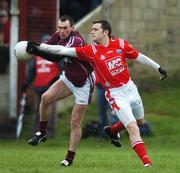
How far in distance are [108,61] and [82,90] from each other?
38.3 inches

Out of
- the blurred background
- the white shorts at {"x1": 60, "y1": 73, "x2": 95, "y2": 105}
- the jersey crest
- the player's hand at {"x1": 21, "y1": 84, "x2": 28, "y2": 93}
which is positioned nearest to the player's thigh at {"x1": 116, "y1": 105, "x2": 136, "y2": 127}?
the jersey crest

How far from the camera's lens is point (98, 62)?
579 inches

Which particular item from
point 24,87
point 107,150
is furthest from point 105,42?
point 24,87

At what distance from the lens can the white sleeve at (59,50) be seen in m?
14.6

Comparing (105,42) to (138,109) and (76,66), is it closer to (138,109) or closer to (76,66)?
(76,66)

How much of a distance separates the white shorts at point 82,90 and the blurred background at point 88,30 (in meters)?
7.77

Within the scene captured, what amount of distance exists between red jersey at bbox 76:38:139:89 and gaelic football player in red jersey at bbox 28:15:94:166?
0.52m

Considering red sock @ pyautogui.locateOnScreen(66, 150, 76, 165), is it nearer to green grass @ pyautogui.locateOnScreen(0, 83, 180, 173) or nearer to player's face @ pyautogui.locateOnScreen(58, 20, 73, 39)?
green grass @ pyautogui.locateOnScreen(0, 83, 180, 173)

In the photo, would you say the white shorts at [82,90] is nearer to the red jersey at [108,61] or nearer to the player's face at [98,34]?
the red jersey at [108,61]

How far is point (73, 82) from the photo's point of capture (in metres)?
15.5

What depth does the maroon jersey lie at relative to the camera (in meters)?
15.3

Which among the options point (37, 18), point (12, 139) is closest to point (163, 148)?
point (12, 139)

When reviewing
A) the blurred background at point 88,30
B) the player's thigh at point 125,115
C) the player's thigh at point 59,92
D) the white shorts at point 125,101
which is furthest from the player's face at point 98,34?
the blurred background at point 88,30

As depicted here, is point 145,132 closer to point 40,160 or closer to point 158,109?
point 158,109
